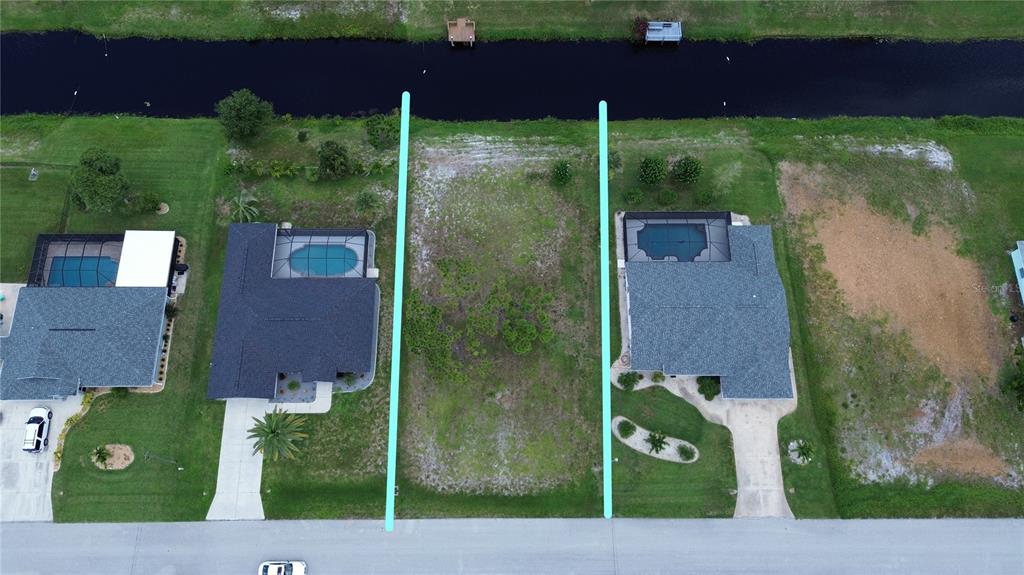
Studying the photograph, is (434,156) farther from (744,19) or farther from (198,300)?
(744,19)

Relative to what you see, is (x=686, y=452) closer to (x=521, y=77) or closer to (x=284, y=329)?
(x=284, y=329)

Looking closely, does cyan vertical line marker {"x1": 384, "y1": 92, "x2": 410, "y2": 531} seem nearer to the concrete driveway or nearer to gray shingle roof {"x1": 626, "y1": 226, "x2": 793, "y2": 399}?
gray shingle roof {"x1": 626, "y1": 226, "x2": 793, "y2": 399}

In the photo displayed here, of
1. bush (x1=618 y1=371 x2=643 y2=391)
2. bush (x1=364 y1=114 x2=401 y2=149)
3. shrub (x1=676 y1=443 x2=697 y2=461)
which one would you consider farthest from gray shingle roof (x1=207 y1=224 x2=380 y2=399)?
shrub (x1=676 y1=443 x2=697 y2=461)

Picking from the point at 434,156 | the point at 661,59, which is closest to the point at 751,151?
the point at 661,59

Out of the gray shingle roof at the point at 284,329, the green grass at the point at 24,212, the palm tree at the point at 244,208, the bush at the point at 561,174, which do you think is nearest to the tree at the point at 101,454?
the gray shingle roof at the point at 284,329

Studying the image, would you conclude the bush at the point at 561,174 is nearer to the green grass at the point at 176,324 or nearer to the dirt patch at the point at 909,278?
the dirt patch at the point at 909,278

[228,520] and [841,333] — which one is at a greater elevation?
[841,333]

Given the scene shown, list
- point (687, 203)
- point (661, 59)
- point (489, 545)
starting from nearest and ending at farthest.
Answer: point (489, 545), point (687, 203), point (661, 59)
